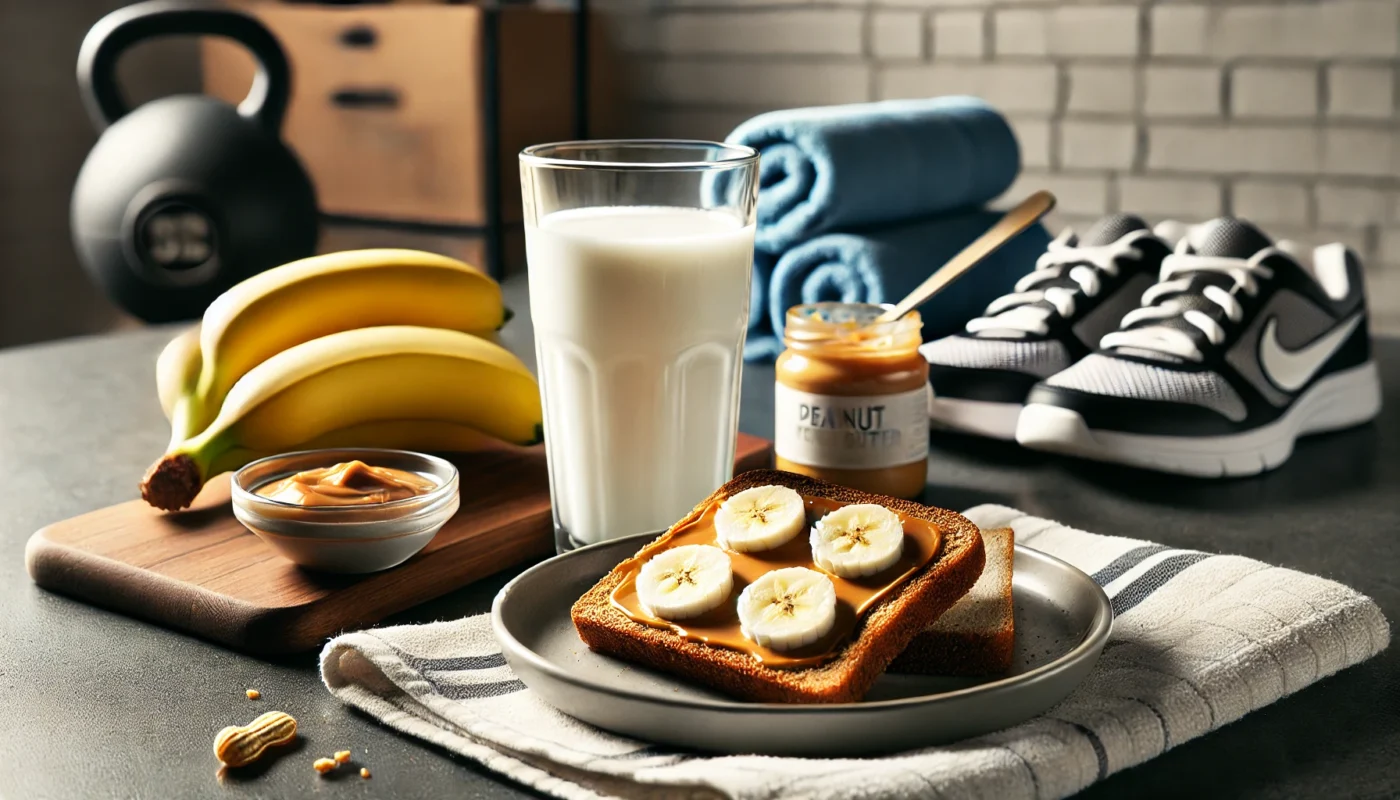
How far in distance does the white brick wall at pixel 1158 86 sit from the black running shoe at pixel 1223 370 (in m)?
1.10

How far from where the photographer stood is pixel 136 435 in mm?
1240

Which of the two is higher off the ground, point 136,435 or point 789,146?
point 789,146

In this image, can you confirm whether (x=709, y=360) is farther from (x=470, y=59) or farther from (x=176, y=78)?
(x=176, y=78)

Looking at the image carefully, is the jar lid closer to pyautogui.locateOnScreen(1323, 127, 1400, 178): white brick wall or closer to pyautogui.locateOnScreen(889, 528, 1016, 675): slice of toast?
pyautogui.locateOnScreen(889, 528, 1016, 675): slice of toast

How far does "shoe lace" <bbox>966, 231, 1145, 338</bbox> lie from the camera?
4.04 ft

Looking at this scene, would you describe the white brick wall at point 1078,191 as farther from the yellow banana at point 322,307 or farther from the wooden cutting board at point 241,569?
the wooden cutting board at point 241,569

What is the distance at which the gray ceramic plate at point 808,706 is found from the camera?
1.86ft

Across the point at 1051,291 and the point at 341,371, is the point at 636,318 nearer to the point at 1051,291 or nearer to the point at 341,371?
the point at 341,371

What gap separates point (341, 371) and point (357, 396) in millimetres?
25

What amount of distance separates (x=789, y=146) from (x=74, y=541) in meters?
0.90

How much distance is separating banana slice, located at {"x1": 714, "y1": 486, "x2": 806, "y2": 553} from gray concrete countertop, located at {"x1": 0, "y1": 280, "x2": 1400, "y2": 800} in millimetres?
172

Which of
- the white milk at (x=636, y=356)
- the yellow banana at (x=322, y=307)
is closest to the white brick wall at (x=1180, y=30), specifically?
the yellow banana at (x=322, y=307)

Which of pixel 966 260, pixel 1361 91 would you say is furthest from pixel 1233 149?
pixel 966 260

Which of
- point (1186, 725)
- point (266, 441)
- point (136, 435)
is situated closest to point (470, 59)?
point (136, 435)
